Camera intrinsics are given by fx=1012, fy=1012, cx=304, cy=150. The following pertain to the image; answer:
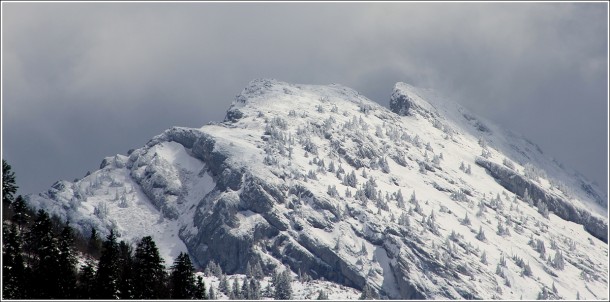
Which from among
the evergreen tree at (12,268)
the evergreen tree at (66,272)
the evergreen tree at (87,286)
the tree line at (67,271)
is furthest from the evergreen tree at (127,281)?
the evergreen tree at (12,268)

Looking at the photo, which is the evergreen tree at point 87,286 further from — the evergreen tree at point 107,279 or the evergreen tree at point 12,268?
the evergreen tree at point 12,268

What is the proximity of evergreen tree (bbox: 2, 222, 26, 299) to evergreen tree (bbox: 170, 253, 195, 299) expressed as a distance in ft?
80.3

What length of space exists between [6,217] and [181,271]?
32.6m

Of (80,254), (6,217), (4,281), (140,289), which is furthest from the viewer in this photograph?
(80,254)

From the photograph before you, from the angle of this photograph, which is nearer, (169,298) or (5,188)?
(169,298)

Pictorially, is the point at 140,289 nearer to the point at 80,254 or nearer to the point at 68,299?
the point at 68,299

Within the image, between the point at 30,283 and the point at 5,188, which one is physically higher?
the point at 5,188

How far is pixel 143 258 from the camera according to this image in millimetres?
162750

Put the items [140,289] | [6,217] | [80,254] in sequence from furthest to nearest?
1. [80,254]
2. [6,217]
3. [140,289]

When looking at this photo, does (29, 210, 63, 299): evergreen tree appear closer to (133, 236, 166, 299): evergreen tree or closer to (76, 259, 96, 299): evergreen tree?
(76, 259, 96, 299): evergreen tree

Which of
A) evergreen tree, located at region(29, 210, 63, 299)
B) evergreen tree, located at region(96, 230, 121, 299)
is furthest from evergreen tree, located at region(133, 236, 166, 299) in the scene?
evergreen tree, located at region(29, 210, 63, 299)

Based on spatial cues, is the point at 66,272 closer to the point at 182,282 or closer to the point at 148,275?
the point at 148,275

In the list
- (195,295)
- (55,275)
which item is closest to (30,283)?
(55,275)

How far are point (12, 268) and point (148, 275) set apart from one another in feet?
72.9
